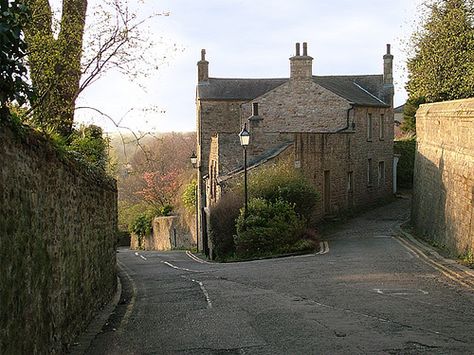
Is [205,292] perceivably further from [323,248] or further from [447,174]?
[323,248]

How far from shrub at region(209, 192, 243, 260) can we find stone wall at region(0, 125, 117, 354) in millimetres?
16275

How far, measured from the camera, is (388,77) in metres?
49.1

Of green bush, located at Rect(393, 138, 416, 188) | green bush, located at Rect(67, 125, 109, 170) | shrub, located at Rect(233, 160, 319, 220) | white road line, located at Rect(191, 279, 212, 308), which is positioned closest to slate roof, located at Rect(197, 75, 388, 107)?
green bush, located at Rect(393, 138, 416, 188)

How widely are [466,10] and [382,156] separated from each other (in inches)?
625

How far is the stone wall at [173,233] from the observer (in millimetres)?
47241

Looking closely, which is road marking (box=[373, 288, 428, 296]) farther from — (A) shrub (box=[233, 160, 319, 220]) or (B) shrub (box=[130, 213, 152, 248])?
(B) shrub (box=[130, 213, 152, 248])

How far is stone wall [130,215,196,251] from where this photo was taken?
4724 centimetres

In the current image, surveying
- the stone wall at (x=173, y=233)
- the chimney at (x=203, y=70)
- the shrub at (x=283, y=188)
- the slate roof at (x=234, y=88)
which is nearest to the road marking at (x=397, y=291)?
the shrub at (x=283, y=188)

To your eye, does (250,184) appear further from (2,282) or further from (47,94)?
(2,282)

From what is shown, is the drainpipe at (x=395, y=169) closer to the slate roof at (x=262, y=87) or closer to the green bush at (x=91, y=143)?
the slate roof at (x=262, y=87)

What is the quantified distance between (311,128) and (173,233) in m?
13.5

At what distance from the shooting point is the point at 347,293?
15.1 m

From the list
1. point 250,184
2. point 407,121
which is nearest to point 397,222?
point 250,184

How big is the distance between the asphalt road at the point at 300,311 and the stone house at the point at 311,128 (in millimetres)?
13577
